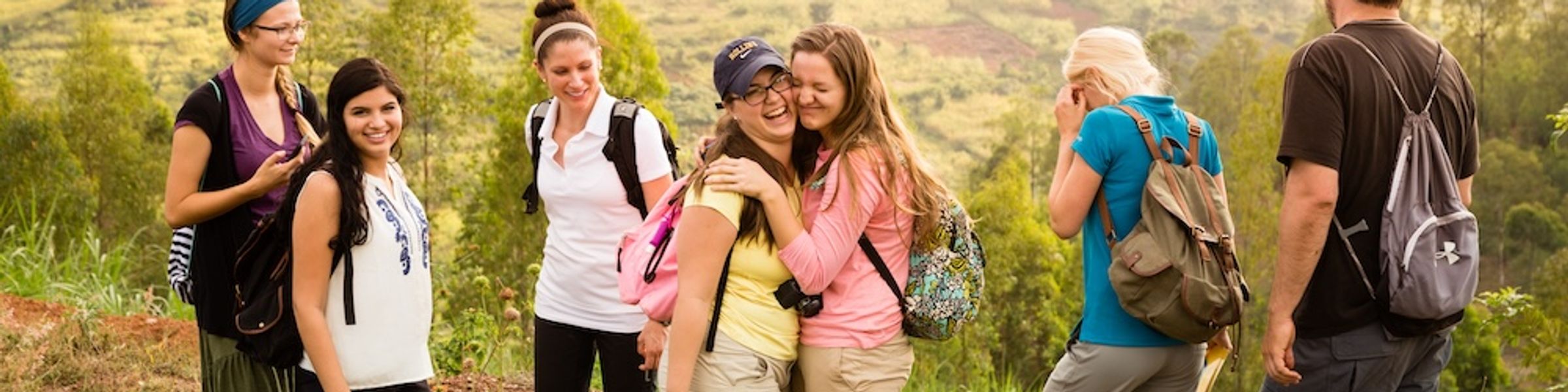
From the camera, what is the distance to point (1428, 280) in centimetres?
351

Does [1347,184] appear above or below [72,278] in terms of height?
above

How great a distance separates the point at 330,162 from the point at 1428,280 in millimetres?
2486

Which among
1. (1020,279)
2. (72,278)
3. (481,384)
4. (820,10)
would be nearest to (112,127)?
(1020,279)

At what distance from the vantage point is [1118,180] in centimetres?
364

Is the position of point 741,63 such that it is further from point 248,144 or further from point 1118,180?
point 248,144

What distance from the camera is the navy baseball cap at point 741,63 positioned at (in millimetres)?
3383

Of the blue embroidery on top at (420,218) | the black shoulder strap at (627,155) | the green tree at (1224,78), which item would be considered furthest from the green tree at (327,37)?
the green tree at (1224,78)

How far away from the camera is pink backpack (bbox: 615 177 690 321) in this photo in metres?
3.52

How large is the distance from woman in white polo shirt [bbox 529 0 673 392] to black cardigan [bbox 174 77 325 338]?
80cm

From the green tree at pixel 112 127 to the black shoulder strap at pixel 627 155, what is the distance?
40600 mm

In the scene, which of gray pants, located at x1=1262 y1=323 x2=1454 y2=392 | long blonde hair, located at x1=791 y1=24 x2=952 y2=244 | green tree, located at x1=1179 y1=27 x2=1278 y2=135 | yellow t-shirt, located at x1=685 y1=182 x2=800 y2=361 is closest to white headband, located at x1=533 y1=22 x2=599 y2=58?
long blonde hair, located at x1=791 y1=24 x2=952 y2=244

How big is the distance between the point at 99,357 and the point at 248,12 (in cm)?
287

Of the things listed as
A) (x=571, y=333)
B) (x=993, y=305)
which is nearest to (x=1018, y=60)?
(x=993, y=305)

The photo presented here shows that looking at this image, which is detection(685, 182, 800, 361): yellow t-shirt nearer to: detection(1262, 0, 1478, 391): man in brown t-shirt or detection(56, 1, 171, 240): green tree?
detection(1262, 0, 1478, 391): man in brown t-shirt
